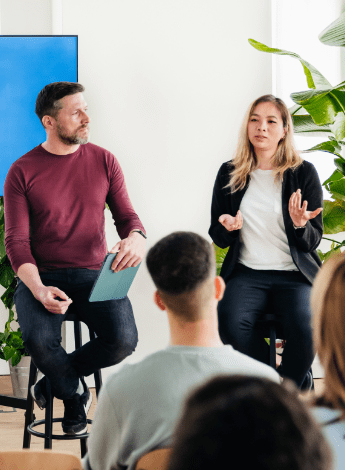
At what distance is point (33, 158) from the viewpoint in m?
2.15

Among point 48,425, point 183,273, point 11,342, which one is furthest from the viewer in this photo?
point 11,342

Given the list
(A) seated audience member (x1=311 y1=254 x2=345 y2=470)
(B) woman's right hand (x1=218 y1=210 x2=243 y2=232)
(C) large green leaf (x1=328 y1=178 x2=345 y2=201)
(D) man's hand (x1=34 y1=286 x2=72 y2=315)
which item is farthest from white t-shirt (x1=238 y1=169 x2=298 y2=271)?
(A) seated audience member (x1=311 y1=254 x2=345 y2=470)

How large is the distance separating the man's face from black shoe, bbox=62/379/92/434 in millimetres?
1060

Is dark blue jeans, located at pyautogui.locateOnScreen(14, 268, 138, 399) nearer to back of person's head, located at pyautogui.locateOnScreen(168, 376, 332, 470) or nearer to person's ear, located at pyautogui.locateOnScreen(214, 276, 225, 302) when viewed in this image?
person's ear, located at pyautogui.locateOnScreen(214, 276, 225, 302)

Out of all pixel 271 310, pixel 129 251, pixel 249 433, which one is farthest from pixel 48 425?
pixel 249 433

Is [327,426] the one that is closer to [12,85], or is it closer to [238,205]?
[238,205]

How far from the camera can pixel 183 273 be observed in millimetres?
1073

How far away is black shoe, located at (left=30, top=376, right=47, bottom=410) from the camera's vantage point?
6.14 ft

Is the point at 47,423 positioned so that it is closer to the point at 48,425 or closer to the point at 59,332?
the point at 48,425

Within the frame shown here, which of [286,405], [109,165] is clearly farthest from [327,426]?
[109,165]

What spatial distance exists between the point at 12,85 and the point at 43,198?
112 centimetres

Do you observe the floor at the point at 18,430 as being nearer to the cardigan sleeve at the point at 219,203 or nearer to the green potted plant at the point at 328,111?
the cardigan sleeve at the point at 219,203

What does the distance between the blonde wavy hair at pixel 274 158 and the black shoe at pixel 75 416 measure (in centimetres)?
106

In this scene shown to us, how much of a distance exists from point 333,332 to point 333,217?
194 centimetres
